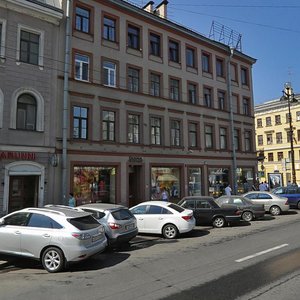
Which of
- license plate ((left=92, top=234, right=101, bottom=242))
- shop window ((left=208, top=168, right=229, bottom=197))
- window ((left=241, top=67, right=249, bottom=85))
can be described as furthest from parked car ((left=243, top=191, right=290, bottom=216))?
window ((left=241, top=67, right=249, bottom=85))

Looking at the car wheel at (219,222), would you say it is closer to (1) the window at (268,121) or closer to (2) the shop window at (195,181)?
(2) the shop window at (195,181)

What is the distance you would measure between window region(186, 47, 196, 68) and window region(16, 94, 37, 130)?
14334mm

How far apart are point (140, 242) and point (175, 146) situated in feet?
43.0

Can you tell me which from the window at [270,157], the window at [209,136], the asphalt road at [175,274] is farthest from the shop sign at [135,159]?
the window at [270,157]

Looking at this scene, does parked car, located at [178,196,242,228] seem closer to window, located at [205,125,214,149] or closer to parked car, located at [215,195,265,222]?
parked car, located at [215,195,265,222]

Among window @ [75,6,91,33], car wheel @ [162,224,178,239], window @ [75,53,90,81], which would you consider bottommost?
car wheel @ [162,224,178,239]

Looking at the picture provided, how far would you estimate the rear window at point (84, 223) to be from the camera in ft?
30.6

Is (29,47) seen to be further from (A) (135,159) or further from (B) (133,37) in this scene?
(A) (135,159)

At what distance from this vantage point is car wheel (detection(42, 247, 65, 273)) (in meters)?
8.94

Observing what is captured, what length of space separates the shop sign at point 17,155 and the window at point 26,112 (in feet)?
4.80

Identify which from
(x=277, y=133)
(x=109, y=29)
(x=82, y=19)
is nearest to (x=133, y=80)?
(x=109, y=29)

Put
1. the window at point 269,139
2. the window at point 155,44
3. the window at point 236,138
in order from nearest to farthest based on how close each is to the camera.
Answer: the window at point 155,44 < the window at point 236,138 < the window at point 269,139

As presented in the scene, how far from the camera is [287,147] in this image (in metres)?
62.3

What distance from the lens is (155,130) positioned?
2475 centimetres
